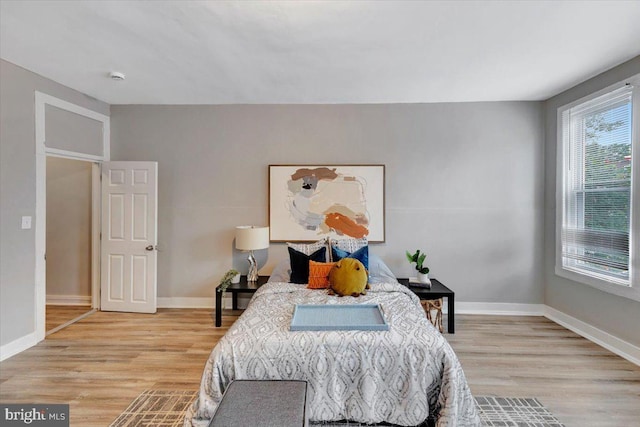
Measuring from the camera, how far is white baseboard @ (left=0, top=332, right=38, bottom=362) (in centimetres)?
289

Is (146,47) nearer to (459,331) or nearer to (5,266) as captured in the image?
(5,266)

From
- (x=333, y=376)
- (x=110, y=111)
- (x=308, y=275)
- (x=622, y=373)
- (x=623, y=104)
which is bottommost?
(x=622, y=373)

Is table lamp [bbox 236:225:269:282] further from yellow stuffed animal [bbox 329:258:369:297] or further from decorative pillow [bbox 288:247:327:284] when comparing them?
yellow stuffed animal [bbox 329:258:369:297]

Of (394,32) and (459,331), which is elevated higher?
(394,32)

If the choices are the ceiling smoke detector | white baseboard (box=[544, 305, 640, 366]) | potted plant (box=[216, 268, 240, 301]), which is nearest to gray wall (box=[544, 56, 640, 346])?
white baseboard (box=[544, 305, 640, 366])

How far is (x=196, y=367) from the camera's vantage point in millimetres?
2748

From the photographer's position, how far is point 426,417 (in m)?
1.90

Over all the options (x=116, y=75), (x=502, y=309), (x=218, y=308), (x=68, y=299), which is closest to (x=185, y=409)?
(x=218, y=308)

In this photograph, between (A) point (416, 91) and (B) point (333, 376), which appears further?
(A) point (416, 91)

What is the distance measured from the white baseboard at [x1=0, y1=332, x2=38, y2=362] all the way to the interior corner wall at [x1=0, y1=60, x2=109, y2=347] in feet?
0.10

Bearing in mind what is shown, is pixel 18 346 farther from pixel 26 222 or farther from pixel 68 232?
pixel 68 232

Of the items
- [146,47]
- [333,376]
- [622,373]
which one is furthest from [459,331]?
[146,47]

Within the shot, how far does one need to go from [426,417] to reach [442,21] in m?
2.62

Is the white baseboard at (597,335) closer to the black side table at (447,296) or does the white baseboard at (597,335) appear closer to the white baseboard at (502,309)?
the white baseboard at (502,309)
